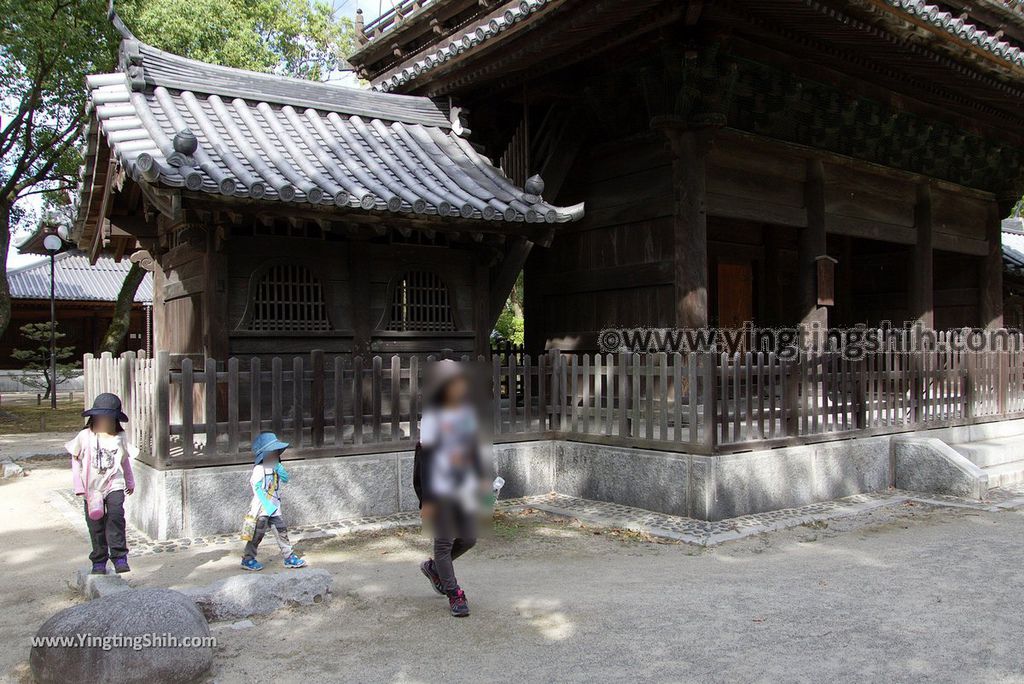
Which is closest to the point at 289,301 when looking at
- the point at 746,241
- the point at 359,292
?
the point at 359,292

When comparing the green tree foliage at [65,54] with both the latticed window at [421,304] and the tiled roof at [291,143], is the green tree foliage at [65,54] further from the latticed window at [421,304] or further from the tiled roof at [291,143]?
the latticed window at [421,304]

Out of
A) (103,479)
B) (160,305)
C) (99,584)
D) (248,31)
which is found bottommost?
(99,584)

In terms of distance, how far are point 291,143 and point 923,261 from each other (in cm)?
1010

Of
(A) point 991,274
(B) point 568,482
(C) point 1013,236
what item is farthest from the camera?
(C) point 1013,236

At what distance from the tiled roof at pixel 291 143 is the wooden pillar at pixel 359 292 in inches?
35.1

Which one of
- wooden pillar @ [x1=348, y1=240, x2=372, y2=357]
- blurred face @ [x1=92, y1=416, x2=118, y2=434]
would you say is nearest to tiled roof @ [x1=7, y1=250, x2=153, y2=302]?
wooden pillar @ [x1=348, y1=240, x2=372, y2=357]

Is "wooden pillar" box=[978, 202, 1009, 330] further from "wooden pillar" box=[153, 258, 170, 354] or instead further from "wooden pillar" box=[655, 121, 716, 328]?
"wooden pillar" box=[153, 258, 170, 354]

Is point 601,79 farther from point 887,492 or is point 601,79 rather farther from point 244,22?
point 244,22

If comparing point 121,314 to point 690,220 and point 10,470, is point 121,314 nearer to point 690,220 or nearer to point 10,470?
point 10,470

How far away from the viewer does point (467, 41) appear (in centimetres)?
963

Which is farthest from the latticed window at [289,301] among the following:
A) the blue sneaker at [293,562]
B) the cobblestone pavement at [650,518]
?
the blue sneaker at [293,562]

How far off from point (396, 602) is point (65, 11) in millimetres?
16701

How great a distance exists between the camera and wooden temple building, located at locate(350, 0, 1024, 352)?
9031mm

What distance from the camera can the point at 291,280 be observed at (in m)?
8.93
